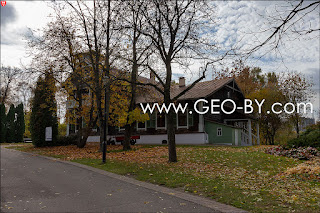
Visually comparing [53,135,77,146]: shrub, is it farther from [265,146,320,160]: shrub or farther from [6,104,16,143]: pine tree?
Answer: [265,146,320,160]: shrub

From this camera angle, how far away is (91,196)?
26.3 feet

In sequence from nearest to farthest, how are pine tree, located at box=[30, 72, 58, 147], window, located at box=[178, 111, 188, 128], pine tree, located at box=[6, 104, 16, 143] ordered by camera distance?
window, located at box=[178, 111, 188, 128]
pine tree, located at box=[30, 72, 58, 147]
pine tree, located at box=[6, 104, 16, 143]

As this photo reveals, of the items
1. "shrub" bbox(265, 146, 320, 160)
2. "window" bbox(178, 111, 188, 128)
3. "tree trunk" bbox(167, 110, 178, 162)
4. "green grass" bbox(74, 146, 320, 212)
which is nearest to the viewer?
"green grass" bbox(74, 146, 320, 212)

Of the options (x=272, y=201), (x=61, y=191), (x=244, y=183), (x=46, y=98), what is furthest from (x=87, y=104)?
(x=272, y=201)

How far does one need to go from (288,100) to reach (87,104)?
2274 centimetres

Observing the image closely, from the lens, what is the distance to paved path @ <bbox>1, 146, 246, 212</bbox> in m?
6.76

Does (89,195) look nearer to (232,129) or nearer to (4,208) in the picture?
(4,208)

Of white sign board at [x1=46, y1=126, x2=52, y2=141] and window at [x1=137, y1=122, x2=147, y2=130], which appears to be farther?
window at [x1=137, y1=122, x2=147, y2=130]

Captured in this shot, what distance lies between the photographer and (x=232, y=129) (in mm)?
25641

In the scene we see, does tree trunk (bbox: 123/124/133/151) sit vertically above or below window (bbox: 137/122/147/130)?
below

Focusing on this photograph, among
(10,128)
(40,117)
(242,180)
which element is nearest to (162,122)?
(40,117)

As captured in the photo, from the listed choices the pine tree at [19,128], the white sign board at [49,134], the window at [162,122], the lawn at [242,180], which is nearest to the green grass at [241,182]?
the lawn at [242,180]

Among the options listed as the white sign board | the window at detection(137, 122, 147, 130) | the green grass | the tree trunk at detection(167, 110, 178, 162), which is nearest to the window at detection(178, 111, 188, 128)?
the window at detection(137, 122, 147, 130)

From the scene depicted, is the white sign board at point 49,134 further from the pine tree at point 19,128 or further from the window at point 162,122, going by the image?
the pine tree at point 19,128
